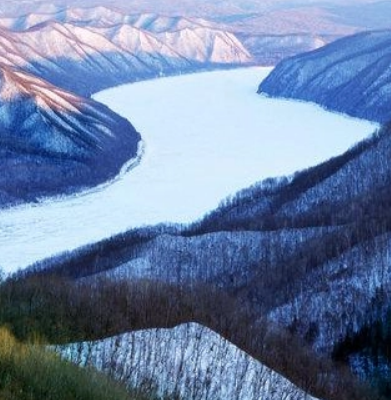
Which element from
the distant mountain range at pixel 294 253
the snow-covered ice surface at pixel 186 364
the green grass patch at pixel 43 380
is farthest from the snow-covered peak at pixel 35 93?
the green grass patch at pixel 43 380

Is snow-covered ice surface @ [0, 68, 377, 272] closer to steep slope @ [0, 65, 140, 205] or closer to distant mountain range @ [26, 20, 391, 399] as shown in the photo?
steep slope @ [0, 65, 140, 205]

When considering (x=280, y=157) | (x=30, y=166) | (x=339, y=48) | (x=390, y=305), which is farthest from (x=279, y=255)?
(x=339, y=48)

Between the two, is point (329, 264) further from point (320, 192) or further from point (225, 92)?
point (225, 92)

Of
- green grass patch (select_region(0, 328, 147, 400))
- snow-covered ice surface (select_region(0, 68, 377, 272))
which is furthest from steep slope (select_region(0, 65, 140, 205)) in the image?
green grass patch (select_region(0, 328, 147, 400))

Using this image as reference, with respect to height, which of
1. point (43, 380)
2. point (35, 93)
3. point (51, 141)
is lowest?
point (51, 141)

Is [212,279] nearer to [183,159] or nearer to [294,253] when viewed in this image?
[294,253]

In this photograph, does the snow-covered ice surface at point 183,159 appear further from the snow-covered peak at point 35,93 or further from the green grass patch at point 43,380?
the green grass patch at point 43,380

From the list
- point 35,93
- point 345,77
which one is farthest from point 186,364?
point 345,77
